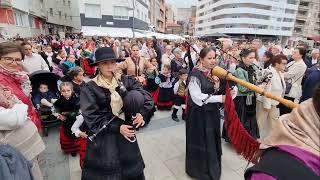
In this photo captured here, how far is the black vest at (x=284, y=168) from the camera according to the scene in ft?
3.01

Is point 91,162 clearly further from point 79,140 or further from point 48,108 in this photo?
point 48,108

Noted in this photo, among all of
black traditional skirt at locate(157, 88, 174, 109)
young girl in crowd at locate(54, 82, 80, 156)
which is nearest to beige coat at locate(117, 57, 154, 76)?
young girl in crowd at locate(54, 82, 80, 156)

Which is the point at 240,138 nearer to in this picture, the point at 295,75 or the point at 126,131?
the point at 126,131

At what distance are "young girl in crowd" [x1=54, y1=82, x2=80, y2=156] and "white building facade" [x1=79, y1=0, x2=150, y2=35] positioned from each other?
26608 mm

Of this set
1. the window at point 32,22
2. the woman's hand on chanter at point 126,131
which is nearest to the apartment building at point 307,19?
the window at point 32,22

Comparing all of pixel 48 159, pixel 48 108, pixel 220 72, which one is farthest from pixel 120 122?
pixel 48 108

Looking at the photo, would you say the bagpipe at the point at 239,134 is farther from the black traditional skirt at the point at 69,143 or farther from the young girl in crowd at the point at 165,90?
the young girl in crowd at the point at 165,90

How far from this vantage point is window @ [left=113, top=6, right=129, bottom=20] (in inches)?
1303

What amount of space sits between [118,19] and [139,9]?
324 inches

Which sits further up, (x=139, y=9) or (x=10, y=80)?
(x=139, y=9)

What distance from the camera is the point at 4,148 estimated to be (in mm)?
1821

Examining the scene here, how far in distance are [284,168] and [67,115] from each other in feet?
12.8

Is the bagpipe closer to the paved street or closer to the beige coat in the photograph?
the paved street

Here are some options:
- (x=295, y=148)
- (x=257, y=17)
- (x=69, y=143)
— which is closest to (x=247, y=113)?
(x=69, y=143)
